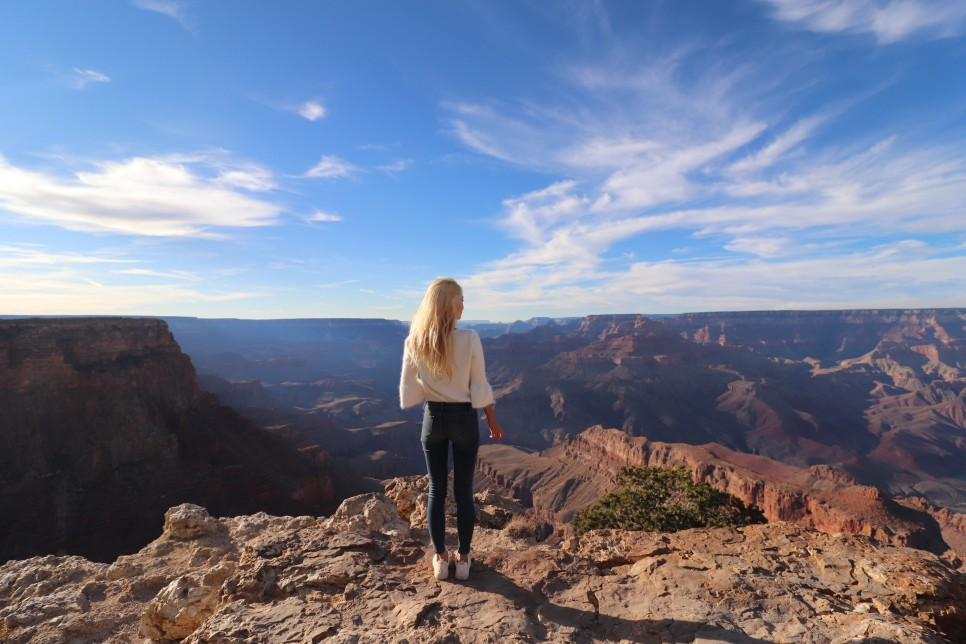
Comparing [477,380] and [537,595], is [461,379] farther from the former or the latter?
[537,595]

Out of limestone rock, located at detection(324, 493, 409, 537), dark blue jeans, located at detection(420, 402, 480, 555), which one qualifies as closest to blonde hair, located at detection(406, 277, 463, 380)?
dark blue jeans, located at detection(420, 402, 480, 555)

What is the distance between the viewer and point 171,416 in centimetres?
3328

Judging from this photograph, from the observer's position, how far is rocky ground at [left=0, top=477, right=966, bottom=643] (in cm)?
312

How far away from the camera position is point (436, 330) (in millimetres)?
3357

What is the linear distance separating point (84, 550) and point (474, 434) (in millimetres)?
30076

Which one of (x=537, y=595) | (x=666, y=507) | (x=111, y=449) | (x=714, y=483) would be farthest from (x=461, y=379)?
(x=714, y=483)

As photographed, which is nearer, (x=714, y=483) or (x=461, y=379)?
(x=461, y=379)

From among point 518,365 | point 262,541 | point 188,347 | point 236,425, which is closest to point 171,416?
point 236,425

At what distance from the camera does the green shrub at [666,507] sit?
36.6ft

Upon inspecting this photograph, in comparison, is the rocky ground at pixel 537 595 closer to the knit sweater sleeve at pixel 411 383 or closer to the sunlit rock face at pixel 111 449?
the knit sweater sleeve at pixel 411 383

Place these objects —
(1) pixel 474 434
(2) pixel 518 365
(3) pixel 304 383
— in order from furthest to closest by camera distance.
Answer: (2) pixel 518 365 < (3) pixel 304 383 < (1) pixel 474 434

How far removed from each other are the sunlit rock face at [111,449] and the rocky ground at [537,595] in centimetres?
2523

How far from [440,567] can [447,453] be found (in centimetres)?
108

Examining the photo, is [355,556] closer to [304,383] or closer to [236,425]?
[236,425]
